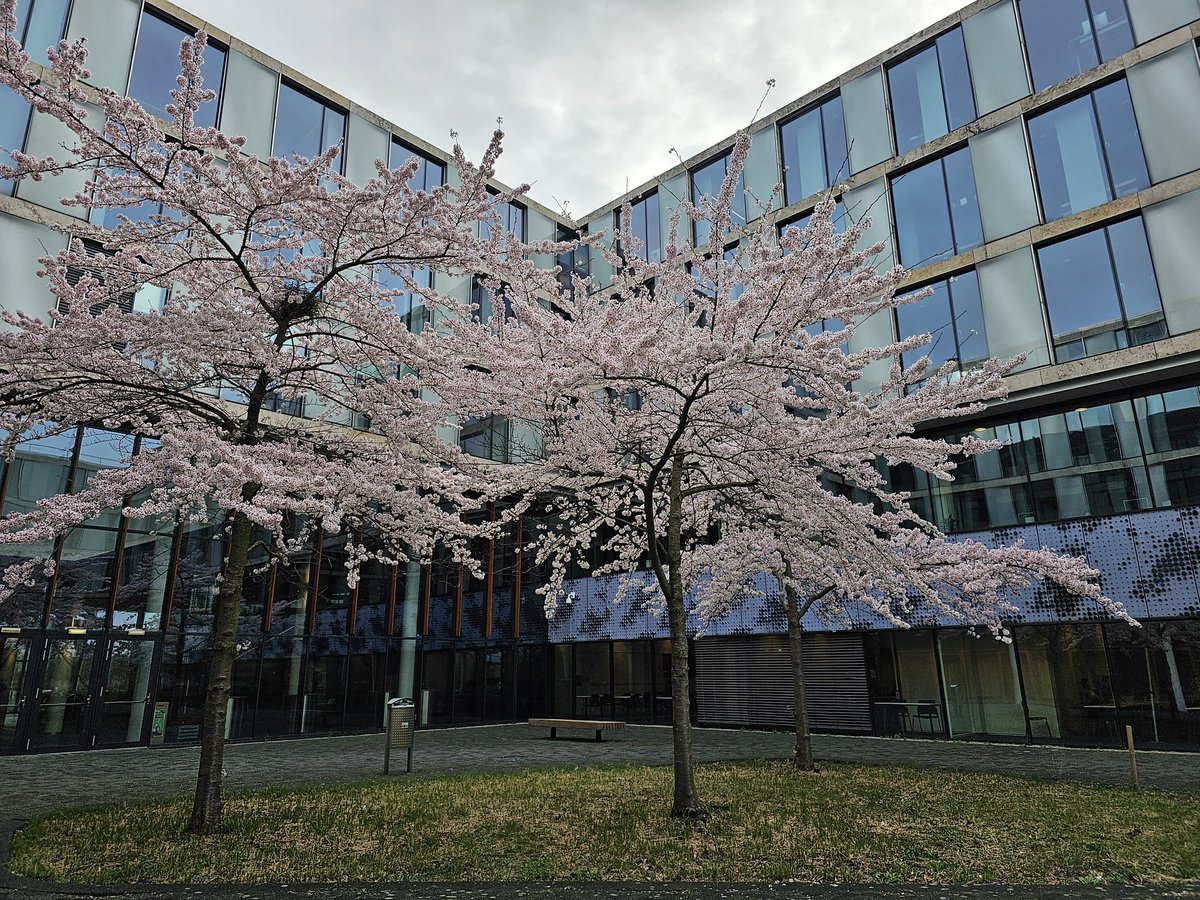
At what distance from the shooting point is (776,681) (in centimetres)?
2230

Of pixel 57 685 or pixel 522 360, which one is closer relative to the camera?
pixel 522 360

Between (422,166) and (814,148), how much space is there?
14.0 meters

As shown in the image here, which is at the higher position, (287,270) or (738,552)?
(287,270)

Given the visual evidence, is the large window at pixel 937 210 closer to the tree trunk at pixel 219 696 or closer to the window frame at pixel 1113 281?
the window frame at pixel 1113 281

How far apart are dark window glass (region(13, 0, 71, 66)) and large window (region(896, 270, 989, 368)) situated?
22.5m

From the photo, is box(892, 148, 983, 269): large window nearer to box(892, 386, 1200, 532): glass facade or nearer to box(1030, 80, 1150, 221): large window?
box(1030, 80, 1150, 221): large window

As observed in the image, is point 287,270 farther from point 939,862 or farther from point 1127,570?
point 1127,570

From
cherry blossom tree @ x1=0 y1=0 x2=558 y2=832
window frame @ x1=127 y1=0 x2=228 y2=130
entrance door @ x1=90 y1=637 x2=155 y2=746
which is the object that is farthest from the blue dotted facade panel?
window frame @ x1=127 y1=0 x2=228 y2=130

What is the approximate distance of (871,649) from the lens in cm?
2062

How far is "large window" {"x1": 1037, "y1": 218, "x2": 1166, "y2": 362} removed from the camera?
17203 millimetres

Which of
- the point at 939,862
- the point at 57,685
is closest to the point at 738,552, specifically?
the point at 939,862

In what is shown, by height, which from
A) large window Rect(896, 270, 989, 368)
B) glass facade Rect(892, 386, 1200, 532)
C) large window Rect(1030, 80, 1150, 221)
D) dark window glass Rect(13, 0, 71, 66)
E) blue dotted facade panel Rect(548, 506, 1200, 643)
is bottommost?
blue dotted facade panel Rect(548, 506, 1200, 643)

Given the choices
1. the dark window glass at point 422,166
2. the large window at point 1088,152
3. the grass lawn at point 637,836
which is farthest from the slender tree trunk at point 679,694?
the dark window glass at point 422,166

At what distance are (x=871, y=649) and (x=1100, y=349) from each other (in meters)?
9.50
